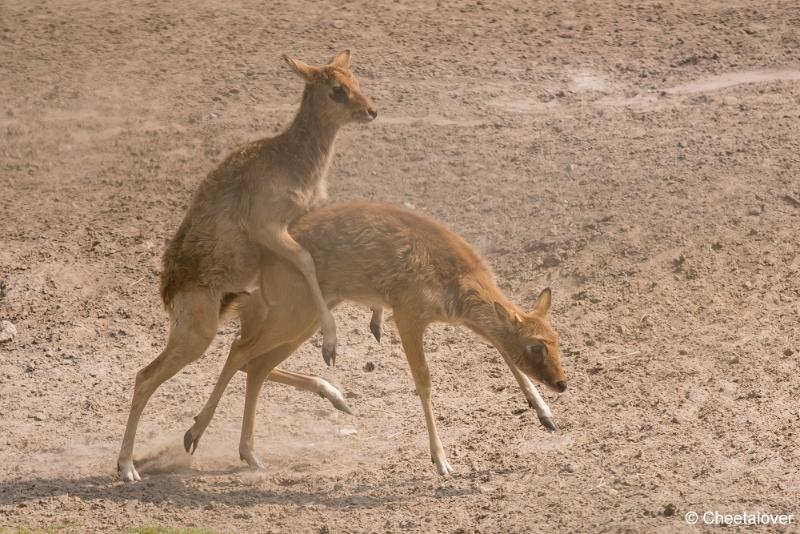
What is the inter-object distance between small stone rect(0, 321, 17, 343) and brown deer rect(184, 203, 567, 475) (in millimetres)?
2789

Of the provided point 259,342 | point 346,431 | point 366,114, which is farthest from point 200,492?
point 366,114

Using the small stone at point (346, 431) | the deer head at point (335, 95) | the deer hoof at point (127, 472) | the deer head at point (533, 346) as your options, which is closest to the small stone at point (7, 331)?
the deer hoof at point (127, 472)

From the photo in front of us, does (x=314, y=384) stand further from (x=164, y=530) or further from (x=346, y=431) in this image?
(x=164, y=530)

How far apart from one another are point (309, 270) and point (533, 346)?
163 centimetres

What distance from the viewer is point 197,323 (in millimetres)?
9602

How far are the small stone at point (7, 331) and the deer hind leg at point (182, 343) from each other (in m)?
2.51

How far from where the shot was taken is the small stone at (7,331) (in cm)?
1166

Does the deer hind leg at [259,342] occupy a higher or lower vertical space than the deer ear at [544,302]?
lower

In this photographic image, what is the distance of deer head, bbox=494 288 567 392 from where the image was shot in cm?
925

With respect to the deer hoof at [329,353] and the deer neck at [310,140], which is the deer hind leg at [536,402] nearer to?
the deer hoof at [329,353]

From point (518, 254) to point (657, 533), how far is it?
4631 millimetres

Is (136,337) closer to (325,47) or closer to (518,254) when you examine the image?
(518,254)

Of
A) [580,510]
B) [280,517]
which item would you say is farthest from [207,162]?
[580,510]

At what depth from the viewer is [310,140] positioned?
399 inches
